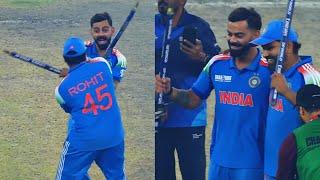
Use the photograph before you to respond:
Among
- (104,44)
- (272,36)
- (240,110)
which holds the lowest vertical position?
(240,110)

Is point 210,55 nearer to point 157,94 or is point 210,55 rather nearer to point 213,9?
point 157,94

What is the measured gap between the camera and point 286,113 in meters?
4.94

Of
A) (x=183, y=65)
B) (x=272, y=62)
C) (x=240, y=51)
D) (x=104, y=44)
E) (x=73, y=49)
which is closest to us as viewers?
(x=272, y=62)

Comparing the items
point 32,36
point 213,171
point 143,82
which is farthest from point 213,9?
point 213,171

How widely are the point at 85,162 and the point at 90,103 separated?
1.98ft

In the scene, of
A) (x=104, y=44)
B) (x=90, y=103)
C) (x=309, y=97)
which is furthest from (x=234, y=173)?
(x=104, y=44)

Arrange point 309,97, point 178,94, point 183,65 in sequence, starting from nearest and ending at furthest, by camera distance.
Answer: point 309,97 < point 178,94 < point 183,65

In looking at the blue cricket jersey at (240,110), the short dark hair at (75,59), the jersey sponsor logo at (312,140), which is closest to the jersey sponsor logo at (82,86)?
the short dark hair at (75,59)

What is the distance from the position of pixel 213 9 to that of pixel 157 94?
10.5 meters

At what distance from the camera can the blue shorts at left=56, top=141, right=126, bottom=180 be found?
242 inches

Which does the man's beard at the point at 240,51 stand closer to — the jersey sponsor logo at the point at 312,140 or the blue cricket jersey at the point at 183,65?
the blue cricket jersey at the point at 183,65

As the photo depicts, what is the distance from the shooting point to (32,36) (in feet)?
45.2

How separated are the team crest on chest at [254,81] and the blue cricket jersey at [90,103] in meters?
1.54

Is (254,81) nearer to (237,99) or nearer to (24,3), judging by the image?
(237,99)
